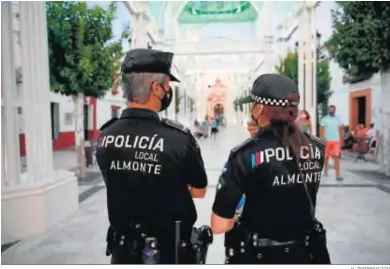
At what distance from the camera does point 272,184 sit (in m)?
1.17

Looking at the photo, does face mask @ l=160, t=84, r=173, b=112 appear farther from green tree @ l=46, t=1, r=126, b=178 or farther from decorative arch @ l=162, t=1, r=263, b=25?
decorative arch @ l=162, t=1, r=263, b=25

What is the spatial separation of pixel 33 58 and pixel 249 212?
2.19 meters

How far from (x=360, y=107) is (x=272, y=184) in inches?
323

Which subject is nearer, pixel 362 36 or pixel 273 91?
pixel 273 91

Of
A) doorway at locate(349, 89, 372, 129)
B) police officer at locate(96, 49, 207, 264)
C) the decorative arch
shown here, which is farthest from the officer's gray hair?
doorway at locate(349, 89, 372, 129)

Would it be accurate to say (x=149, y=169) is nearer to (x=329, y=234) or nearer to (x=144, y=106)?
(x=144, y=106)

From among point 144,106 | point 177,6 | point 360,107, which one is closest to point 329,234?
point 144,106

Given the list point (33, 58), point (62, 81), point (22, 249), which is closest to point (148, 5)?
point (62, 81)

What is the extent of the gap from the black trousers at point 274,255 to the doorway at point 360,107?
7.15 m

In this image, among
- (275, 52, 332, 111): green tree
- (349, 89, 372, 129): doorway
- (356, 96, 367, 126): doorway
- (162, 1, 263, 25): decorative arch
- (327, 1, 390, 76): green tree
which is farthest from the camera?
(275, 52, 332, 111): green tree

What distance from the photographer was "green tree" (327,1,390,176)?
13.5ft

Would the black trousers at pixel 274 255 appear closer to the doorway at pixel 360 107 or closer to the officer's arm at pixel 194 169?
the officer's arm at pixel 194 169

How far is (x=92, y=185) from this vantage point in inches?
177

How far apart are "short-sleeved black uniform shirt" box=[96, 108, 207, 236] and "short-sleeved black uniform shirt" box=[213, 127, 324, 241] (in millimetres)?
127
